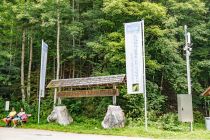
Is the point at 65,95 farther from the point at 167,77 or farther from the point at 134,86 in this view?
the point at 167,77

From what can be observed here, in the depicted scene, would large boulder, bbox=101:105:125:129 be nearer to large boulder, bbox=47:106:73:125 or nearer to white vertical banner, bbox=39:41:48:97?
large boulder, bbox=47:106:73:125

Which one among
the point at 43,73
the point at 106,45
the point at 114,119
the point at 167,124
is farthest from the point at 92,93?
the point at 167,124

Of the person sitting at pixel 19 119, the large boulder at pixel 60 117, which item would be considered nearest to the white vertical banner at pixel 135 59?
the large boulder at pixel 60 117

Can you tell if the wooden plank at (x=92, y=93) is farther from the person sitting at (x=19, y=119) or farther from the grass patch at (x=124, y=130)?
the person sitting at (x=19, y=119)

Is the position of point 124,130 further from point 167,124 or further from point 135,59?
point 135,59

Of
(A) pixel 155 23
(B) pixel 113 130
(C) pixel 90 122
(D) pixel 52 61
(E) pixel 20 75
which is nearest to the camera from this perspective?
(B) pixel 113 130

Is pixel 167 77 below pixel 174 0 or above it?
below

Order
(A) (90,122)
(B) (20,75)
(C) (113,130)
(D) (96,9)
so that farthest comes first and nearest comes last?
1. (B) (20,75)
2. (D) (96,9)
3. (A) (90,122)
4. (C) (113,130)

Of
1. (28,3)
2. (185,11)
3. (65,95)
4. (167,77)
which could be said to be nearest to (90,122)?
(65,95)

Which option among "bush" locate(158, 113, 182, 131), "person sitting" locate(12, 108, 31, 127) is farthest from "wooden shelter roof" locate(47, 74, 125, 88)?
"bush" locate(158, 113, 182, 131)

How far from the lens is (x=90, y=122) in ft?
58.8

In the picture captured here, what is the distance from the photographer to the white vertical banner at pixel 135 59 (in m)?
15.1

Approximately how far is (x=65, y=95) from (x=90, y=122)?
2090 mm

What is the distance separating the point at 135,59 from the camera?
50.4 ft
